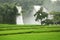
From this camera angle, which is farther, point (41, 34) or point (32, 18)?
point (32, 18)

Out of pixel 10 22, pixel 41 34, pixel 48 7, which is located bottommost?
pixel 41 34

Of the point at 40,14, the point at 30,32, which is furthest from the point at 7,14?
the point at 40,14

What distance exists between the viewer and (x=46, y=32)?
8305mm

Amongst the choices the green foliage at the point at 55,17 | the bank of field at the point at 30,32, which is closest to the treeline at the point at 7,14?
the bank of field at the point at 30,32

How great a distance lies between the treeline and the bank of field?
0.72ft

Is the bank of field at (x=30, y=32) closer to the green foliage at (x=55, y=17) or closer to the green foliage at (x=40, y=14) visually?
the green foliage at (x=55, y=17)

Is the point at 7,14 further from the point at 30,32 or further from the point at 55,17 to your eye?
the point at 55,17

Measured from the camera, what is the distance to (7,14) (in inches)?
322

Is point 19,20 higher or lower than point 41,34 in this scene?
higher

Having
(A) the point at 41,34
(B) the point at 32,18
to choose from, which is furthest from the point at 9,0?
(A) the point at 41,34

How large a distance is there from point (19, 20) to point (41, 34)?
108 cm

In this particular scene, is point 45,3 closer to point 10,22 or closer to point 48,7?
point 48,7

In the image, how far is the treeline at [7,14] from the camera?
8.10 metres

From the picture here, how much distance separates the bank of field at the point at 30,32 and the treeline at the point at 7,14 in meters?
0.22
